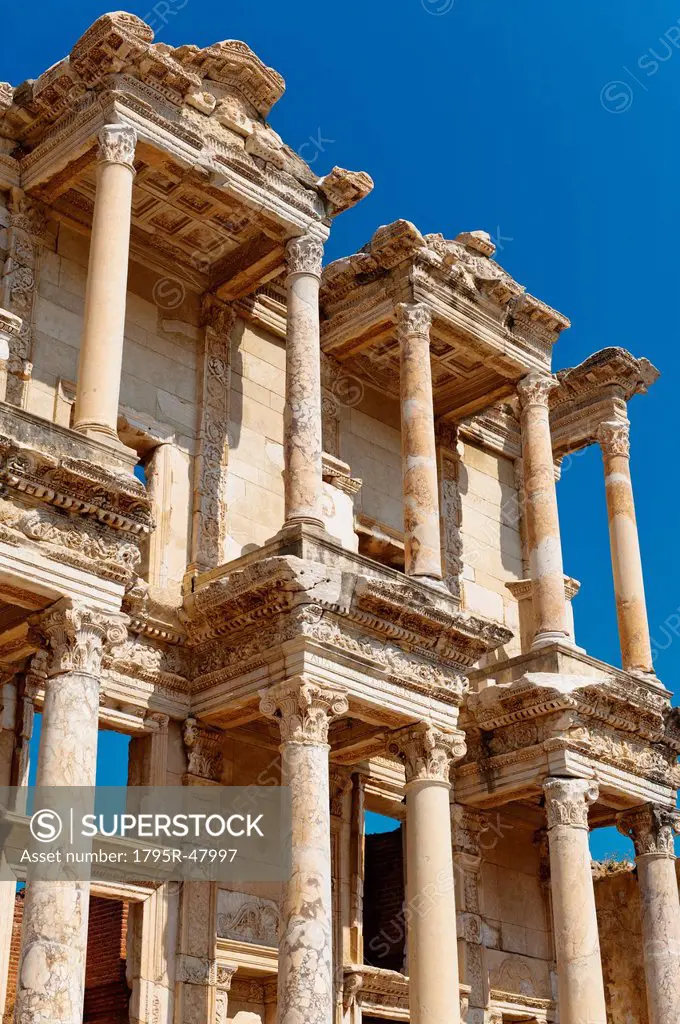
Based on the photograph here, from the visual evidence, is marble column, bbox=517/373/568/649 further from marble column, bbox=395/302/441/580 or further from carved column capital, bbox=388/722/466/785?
carved column capital, bbox=388/722/466/785

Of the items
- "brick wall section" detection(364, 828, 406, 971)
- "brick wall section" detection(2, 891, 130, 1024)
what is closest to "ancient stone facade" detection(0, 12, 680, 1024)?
"brick wall section" detection(364, 828, 406, 971)

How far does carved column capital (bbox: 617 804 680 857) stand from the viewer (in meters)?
21.8

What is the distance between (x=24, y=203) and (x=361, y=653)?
751 centimetres

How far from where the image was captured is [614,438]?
2481 centimetres

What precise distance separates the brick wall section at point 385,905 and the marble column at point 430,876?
4.92 m

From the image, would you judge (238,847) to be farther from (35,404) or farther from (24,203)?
(24,203)

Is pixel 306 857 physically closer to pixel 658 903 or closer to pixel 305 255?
pixel 658 903

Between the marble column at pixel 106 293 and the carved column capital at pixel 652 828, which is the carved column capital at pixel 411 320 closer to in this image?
the marble column at pixel 106 293

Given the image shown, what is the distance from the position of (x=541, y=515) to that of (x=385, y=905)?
263 inches

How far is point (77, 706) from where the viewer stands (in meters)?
13.8

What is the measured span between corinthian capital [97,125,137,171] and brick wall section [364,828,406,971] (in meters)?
11.5

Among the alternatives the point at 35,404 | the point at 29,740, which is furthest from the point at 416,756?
the point at 35,404

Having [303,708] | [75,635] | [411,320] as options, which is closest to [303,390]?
[411,320]

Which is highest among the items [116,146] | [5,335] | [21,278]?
[116,146]
